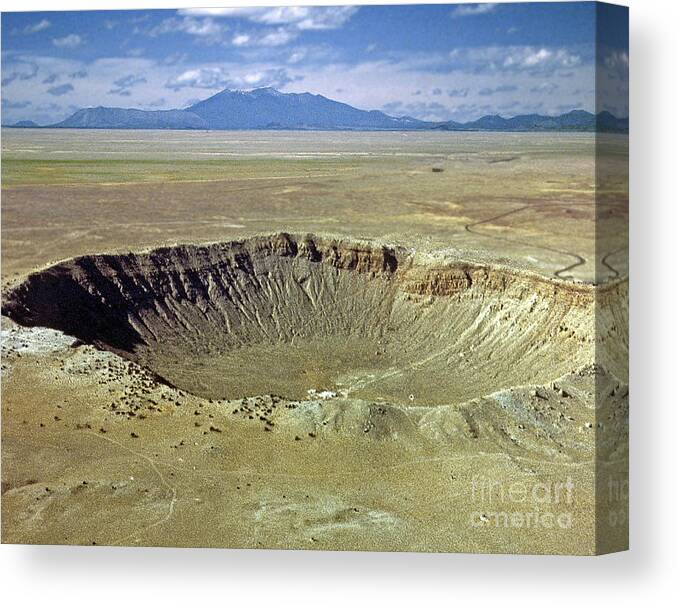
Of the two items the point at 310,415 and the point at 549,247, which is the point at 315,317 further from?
the point at 549,247

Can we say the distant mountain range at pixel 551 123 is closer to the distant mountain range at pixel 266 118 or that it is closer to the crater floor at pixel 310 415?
the distant mountain range at pixel 266 118

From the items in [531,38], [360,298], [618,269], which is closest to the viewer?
[618,269]

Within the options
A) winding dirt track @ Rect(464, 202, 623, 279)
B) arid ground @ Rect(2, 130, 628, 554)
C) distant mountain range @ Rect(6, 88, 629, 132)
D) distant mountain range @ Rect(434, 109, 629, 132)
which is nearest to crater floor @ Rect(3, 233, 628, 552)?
arid ground @ Rect(2, 130, 628, 554)

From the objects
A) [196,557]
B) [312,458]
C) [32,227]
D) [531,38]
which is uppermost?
[531,38]

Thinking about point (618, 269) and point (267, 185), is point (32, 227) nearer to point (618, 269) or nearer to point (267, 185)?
point (267, 185)

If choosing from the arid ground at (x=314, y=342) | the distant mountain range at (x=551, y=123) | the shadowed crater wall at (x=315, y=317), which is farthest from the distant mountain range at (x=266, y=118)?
the shadowed crater wall at (x=315, y=317)

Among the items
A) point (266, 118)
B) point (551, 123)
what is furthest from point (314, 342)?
point (551, 123)

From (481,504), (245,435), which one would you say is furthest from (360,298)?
(481,504)

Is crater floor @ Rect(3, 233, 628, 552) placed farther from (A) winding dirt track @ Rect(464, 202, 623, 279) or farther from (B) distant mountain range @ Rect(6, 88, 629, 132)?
(B) distant mountain range @ Rect(6, 88, 629, 132)
